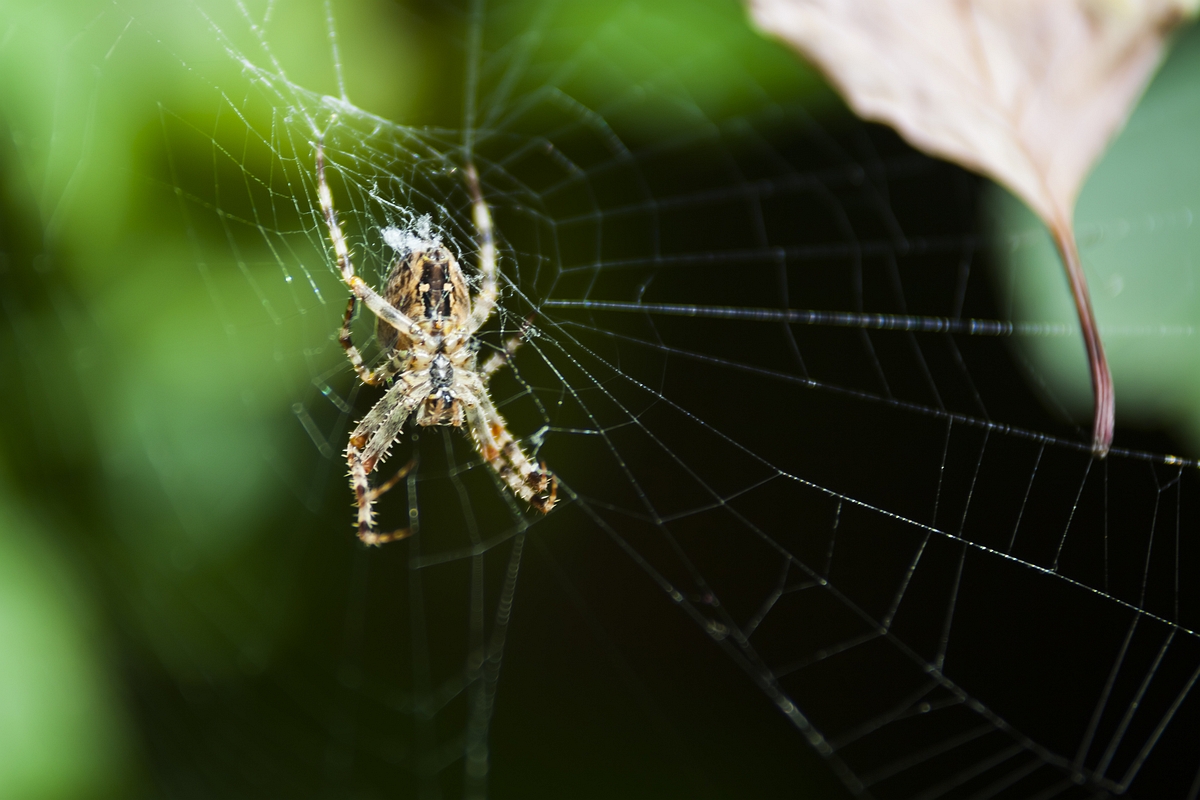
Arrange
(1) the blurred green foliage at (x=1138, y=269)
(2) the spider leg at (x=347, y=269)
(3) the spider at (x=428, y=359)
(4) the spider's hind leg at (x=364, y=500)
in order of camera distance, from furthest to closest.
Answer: (4) the spider's hind leg at (x=364, y=500)
(3) the spider at (x=428, y=359)
(2) the spider leg at (x=347, y=269)
(1) the blurred green foliage at (x=1138, y=269)

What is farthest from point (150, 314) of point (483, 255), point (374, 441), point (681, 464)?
point (681, 464)

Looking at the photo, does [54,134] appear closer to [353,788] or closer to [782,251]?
[782,251]

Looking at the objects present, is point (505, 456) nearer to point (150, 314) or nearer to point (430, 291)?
point (430, 291)

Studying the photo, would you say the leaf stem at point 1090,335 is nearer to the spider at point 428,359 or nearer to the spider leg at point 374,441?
the spider at point 428,359

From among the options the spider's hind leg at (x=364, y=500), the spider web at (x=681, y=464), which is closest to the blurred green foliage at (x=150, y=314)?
the spider web at (x=681, y=464)

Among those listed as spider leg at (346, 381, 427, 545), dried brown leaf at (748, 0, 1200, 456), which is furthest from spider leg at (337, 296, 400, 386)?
dried brown leaf at (748, 0, 1200, 456)

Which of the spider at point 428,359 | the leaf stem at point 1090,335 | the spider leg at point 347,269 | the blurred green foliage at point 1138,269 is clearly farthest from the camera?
the spider at point 428,359

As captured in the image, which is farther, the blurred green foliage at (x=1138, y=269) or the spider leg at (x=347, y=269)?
the spider leg at (x=347, y=269)

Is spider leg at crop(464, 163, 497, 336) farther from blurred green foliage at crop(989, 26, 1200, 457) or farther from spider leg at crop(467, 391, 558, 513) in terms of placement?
blurred green foliage at crop(989, 26, 1200, 457)
